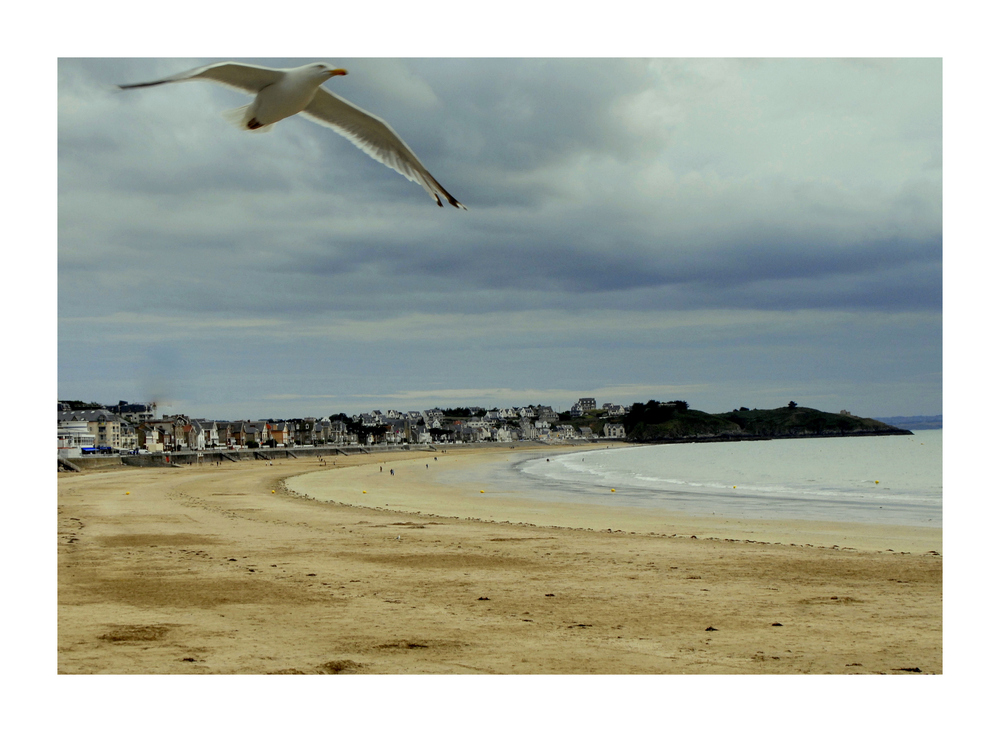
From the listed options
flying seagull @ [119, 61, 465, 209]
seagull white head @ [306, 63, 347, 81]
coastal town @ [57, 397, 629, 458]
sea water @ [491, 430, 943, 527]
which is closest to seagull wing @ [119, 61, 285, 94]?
flying seagull @ [119, 61, 465, 209]

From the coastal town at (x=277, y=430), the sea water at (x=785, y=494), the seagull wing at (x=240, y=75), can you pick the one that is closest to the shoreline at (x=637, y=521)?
the sea water at (x=785, y=494)

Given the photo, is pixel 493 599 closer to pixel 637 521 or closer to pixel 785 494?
pixel 637 521

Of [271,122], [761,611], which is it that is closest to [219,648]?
[271,122]

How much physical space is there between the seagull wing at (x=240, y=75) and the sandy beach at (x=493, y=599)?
4.74 metres

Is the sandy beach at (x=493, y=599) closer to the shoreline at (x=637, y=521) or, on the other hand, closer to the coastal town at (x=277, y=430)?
the shoreline at (x=637, y=521)

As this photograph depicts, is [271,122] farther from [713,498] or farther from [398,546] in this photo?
[713,498]

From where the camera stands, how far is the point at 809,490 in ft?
107

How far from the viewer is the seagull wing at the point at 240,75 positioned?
5.90 meters

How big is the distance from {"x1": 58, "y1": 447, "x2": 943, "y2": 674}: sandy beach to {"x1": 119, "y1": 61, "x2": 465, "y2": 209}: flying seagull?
4187mm

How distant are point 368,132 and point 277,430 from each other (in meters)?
141

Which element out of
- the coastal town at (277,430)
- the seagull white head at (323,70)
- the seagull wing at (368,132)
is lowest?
the coastal town at (277,430)

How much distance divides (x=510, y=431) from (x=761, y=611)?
18171 centimetres

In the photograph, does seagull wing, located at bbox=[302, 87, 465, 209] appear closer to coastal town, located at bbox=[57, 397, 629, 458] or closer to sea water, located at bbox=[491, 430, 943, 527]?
sea water, located at bbox=[491, 430, 943, 527]

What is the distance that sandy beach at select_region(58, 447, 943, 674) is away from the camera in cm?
666
